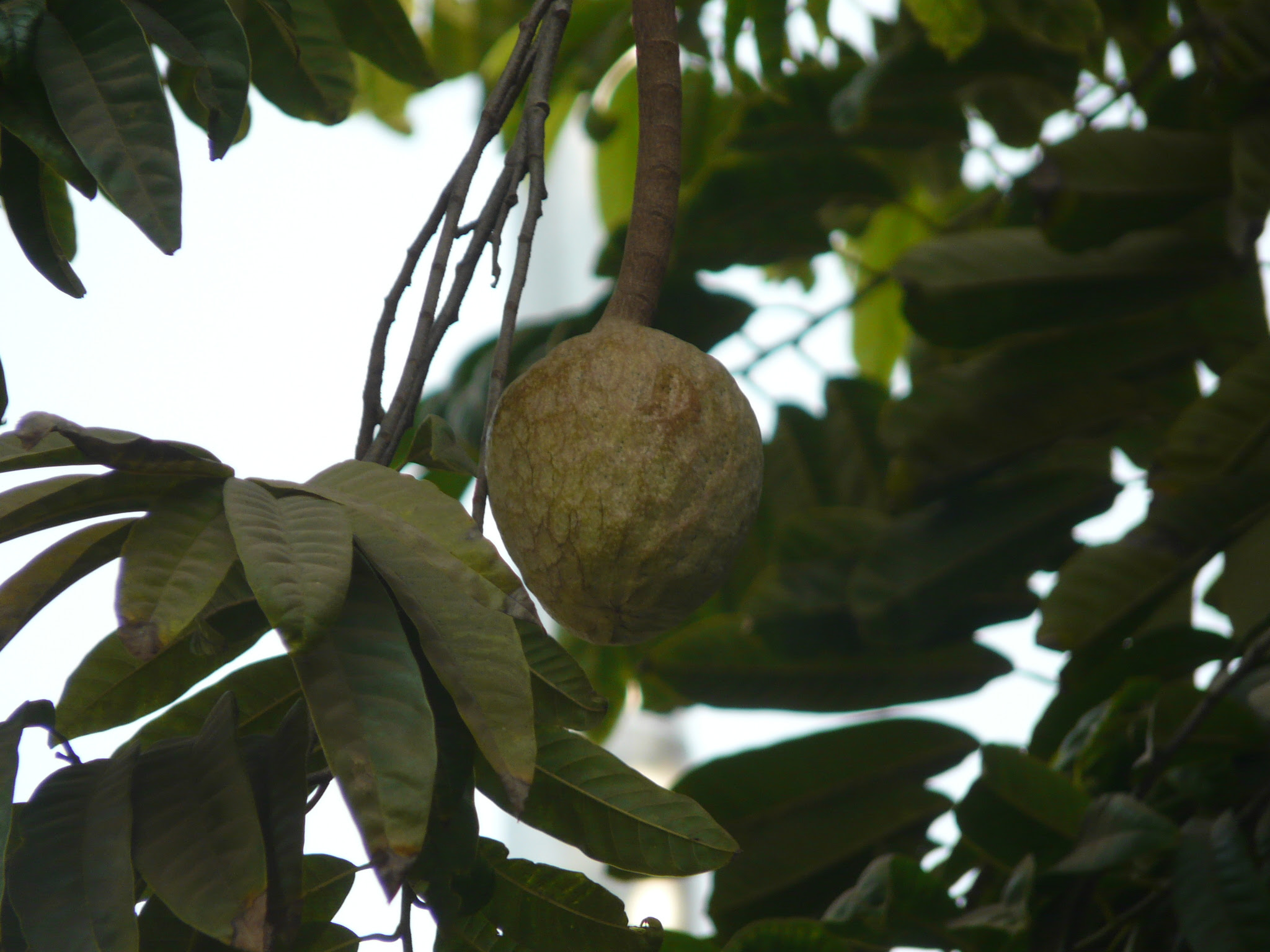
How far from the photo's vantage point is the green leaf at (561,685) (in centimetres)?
56

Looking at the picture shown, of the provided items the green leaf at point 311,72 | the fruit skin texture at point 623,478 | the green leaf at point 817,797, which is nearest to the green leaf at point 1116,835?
the green leaf at point 817,797

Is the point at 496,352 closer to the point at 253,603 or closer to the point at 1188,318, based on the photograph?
the point at 253,603

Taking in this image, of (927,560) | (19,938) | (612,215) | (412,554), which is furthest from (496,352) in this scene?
(612,215)

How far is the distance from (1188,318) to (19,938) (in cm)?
125

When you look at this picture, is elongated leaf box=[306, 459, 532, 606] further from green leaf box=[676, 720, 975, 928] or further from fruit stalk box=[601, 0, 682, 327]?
green leaf box=[676, 720, 975, 928]

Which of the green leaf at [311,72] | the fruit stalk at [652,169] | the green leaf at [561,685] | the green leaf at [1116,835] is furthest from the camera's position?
the green leaf at [311,72]

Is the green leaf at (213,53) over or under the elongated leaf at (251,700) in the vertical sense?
over

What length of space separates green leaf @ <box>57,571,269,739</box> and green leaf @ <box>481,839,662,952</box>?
0.16 meters

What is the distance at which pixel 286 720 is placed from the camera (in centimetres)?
54

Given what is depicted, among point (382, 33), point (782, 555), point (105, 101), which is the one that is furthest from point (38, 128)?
point (782, 555)

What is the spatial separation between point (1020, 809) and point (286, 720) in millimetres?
671

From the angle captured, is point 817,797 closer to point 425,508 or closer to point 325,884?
point 325,884

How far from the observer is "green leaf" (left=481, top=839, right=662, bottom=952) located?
592 millimetres

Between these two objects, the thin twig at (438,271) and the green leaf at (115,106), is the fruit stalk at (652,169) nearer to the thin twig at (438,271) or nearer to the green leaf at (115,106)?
the thin twig at (438,271)
